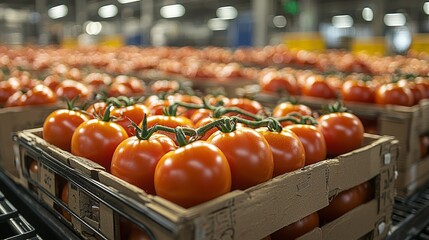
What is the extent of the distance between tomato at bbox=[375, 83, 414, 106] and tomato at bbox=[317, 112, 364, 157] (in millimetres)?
1022

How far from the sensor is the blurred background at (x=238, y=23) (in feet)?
32.2

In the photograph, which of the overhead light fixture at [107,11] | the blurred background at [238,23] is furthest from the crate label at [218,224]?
the overhead light fixture at [107,11]

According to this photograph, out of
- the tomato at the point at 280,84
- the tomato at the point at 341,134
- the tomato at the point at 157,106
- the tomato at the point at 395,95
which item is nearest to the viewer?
the tomato at the point at 341,134

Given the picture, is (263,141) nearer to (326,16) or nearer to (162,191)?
(162,191)

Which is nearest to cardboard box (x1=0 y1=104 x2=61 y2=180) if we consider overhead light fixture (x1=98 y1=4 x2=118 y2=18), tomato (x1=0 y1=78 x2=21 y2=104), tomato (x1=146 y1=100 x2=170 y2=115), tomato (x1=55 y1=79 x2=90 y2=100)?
tomato (x1=55 y1=79 x2=90 y2=100)

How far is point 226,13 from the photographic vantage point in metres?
32.3

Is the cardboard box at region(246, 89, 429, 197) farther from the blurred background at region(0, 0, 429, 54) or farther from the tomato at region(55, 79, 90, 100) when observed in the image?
the blurred background at region(0, 0, 429, 54)

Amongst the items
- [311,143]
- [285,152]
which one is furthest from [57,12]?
[285,152]

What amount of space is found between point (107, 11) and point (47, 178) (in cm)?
3506

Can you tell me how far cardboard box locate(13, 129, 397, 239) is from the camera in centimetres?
95

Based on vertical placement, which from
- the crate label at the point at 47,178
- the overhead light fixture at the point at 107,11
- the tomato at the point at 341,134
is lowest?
the crate label at the point at 47,178

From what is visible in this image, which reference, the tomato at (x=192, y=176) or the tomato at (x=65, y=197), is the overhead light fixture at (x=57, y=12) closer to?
the tomato at (x=65, y=197)

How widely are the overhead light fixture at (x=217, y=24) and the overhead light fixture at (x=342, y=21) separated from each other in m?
10.8

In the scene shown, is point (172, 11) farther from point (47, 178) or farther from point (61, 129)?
point (47, 178)
